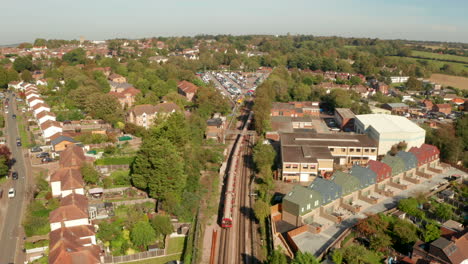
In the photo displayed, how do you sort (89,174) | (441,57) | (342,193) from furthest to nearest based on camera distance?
(441,57), (342,193), (89,174)

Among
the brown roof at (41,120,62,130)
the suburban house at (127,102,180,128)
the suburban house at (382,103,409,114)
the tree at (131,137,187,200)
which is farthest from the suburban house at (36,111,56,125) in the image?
the suburban house at (382,103,409,114)

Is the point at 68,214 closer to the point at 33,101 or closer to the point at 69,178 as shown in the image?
the point at 69,178

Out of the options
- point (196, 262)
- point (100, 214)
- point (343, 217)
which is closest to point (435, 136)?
point (343, 217)

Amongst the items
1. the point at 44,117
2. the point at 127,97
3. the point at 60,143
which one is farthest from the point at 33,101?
the point at 60,143

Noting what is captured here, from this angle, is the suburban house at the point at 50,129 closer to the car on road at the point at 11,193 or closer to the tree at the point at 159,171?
the car on road at the point at 11,193

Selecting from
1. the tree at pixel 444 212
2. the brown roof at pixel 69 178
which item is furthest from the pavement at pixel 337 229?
the brown roof at pixel 69 178
